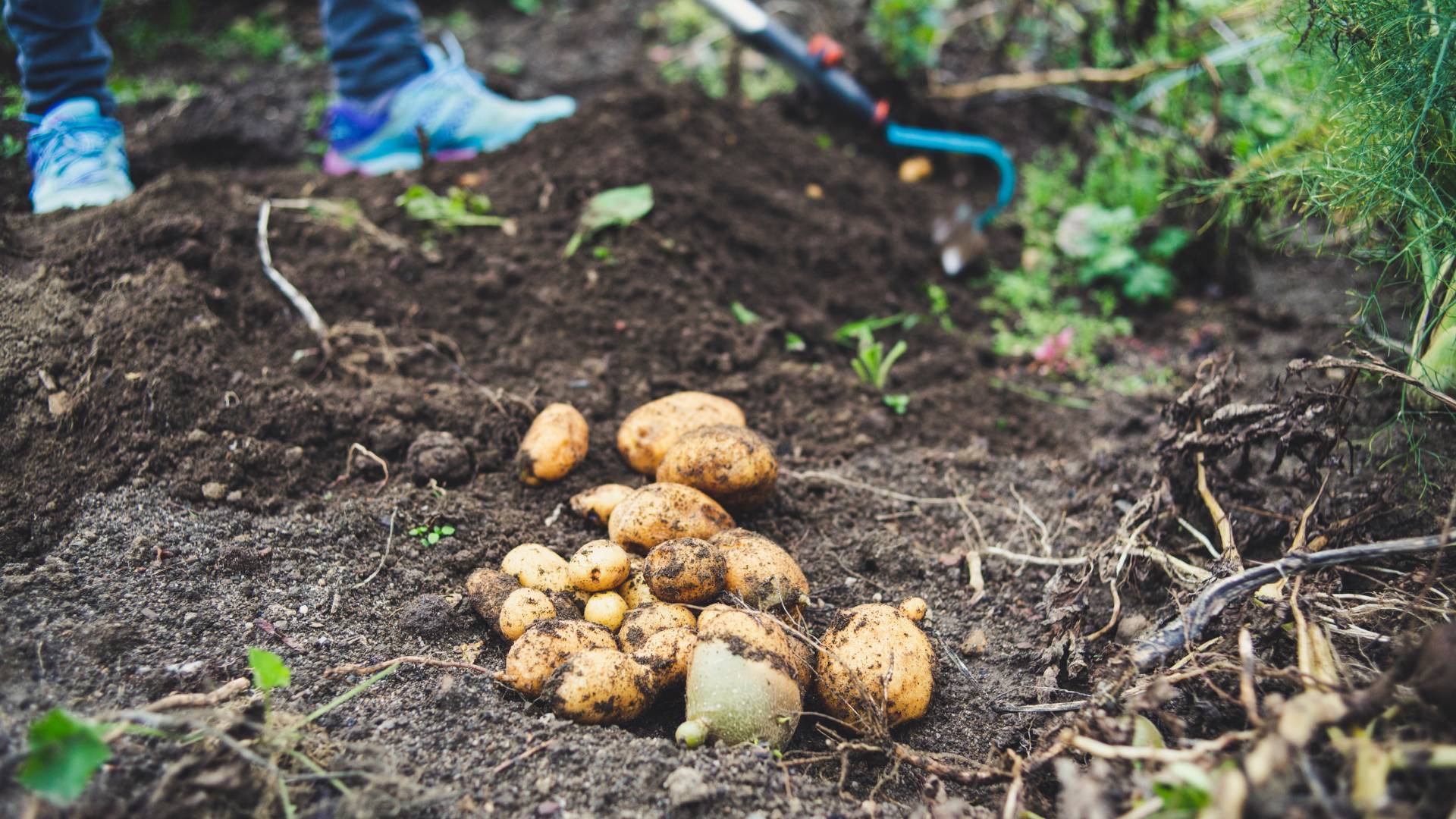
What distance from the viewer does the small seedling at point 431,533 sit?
2439 mm

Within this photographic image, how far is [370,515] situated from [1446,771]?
2.42m

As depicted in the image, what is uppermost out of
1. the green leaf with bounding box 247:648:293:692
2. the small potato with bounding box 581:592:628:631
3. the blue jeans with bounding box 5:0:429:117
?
the blue jeans with bounding box 5:0:429:117

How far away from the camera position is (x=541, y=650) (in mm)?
1993

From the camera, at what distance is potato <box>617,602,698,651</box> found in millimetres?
2082

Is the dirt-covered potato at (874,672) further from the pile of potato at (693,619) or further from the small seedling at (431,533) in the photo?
the small seedling at (431,533)

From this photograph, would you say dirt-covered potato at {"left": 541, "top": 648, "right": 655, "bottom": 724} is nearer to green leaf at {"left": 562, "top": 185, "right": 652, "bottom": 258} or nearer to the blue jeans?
green leaf at {"left": 562, "top": 185, "right": 652, "bottom": 258}

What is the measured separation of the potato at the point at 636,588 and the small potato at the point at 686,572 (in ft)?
0.18

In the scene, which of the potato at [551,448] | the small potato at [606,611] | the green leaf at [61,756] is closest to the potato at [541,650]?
the small potato at [606,611]

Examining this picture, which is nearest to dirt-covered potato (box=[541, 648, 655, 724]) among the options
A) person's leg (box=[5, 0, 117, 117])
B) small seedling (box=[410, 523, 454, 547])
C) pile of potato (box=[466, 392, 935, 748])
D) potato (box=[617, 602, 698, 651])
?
pile of potato (box=[466, 392, 935, 748])

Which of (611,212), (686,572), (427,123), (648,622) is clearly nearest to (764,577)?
(686,572)

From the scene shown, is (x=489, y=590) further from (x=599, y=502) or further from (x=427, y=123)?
(x=427, y=123)

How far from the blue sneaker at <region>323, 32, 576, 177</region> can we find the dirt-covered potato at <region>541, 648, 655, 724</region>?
301 centimetres

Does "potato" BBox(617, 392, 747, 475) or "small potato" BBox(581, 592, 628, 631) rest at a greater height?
"potato" BBox(617, 392, 747, 475)

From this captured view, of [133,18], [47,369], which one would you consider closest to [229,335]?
[47,369]
